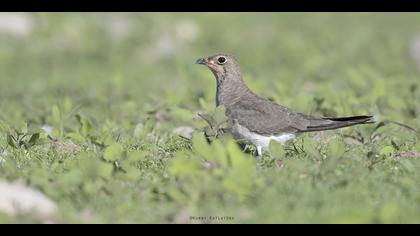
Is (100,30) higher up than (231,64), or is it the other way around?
(100,30)

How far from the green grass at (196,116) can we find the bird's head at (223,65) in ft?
1.43

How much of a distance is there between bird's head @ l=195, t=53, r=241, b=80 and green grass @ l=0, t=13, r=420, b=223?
44cm

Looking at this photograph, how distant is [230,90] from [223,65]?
1.21ft

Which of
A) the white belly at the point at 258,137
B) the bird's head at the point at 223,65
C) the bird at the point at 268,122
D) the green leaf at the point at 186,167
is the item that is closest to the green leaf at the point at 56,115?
the bird's head at the point at 223,65

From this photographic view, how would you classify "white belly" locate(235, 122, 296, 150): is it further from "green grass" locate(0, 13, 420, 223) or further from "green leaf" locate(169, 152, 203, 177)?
"green leaf" locate(169, 152, 203, 177)

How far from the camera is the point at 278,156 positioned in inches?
284

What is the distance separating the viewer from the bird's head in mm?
9359

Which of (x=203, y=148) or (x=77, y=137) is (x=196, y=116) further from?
(x=203, y=148)

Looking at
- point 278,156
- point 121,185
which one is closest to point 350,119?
point 278,156

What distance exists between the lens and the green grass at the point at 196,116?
6246 mm

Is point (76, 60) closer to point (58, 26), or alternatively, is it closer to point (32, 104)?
point (58, 26)

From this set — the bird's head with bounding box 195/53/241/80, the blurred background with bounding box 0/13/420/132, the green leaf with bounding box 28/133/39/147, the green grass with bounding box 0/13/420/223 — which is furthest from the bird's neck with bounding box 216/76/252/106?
the green leaf with bounding box 28/133/39/147

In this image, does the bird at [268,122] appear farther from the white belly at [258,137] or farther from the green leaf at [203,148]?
the green leaf at [203,148]

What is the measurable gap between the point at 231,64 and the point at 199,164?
3.07 meters
